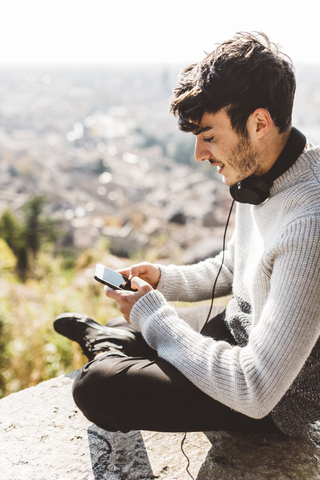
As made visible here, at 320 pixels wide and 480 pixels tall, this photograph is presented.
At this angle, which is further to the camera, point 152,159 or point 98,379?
point 152,159

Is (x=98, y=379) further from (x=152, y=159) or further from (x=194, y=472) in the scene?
(x=152, y=159)

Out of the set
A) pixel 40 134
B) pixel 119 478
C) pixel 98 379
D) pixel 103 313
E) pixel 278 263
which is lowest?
pixel 40 134

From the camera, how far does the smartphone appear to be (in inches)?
43.6

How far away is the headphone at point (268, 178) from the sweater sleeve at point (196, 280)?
41cm

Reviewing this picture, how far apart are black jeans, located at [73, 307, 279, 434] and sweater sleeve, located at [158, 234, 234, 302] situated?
0.39 m

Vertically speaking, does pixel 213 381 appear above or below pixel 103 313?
above

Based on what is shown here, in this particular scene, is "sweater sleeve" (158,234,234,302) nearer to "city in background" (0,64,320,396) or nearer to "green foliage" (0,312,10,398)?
"city in background" (0,64,320,396)

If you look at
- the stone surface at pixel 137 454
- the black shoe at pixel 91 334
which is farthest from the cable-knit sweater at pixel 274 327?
the black shoe at pixel 91 334

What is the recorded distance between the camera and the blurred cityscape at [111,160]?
49.9 feet

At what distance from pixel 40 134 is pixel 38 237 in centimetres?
3610

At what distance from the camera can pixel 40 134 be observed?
40.9 metres

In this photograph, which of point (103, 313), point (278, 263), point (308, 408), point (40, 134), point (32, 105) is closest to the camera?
point (278, 263)

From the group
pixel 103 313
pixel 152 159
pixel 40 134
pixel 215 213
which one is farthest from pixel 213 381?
pixel 40 134

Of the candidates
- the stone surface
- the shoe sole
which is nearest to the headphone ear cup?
the shoe sole
